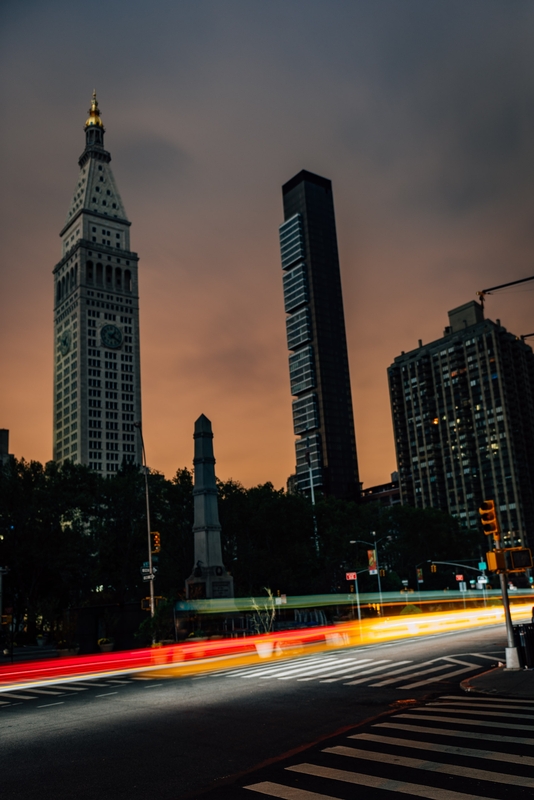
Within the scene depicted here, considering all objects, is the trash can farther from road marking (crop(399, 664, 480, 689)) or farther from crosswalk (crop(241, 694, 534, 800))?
crosswalk (crop(241, 694, 534, 800))

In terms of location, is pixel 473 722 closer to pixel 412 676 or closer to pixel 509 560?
pixel 412 676

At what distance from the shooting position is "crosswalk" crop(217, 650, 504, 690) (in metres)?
18.6

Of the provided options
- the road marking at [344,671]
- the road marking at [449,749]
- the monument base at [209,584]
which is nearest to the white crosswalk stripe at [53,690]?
the road marking at [344,671]

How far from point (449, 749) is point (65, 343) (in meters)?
198

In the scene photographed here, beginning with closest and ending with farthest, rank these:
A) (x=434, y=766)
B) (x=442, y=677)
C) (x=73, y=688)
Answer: (x=434, y=766), (x=442, y=677), (x=73, y=688)

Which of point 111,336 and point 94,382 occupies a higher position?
point 111,336

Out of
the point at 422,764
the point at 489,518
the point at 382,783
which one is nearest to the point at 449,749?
the point at 422,764

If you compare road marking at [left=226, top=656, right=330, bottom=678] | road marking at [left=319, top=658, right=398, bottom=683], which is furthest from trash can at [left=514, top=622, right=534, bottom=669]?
road marking at [left=226, top=656, right=330, bottom=678]

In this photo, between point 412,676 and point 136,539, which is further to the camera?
point 136,539

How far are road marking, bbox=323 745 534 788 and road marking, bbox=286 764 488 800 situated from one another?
66 centimetres

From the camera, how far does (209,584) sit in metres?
45.7

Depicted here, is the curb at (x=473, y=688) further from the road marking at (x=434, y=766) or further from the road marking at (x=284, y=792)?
the road marking at (x=284, y=792)

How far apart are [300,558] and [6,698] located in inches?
2216

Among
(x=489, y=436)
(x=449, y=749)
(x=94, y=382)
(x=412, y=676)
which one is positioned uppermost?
(x=94, y=382)
